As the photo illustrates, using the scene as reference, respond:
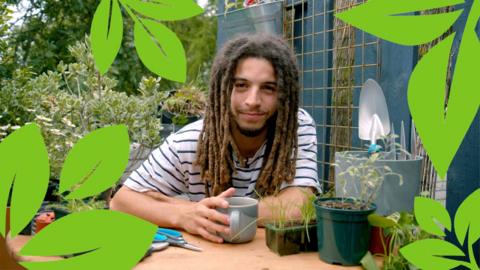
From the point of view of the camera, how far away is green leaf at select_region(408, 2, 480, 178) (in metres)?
1.17

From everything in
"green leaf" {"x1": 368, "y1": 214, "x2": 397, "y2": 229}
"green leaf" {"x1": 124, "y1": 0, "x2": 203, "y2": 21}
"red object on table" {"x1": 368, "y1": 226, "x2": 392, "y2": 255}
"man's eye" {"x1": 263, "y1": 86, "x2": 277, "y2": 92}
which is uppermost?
"green leaf" {"x1": 124, "y1": 0, "x2": 203, "y2": 21}

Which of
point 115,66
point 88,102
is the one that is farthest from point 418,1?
point 115,66

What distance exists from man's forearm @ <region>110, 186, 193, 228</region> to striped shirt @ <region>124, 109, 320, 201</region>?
0.04 m

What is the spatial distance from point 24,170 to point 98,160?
21 centimetres

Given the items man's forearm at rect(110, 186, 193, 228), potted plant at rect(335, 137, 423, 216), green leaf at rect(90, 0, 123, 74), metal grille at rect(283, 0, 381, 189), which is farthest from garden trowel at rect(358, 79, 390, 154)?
green leaf at rect(90, 0, 123, 74)

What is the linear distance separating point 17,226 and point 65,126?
55.3 inches

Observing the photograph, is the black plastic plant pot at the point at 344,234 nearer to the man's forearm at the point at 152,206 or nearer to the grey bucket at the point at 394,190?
the grey bucket at the point at 394,190

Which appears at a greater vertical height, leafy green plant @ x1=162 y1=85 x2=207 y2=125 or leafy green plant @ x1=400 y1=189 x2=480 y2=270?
leafy green plant @ x1=162 y1=85 x2=207 y2=125

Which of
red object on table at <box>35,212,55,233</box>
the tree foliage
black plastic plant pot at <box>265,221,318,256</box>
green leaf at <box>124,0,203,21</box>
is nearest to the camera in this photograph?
black plastic plant pot at <box>265,221,318,256</box>

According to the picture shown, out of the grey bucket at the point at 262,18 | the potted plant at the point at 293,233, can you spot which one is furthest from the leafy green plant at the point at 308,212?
the grey bucket at the point at 262,18

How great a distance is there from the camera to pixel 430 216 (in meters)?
1.20

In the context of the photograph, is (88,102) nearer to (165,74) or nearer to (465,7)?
(165,74)

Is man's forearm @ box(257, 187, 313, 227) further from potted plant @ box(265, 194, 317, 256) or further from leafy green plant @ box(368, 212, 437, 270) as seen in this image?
leafy green plant @ box(368, 212, 437, 270)

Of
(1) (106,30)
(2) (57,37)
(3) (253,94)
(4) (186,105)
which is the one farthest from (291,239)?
(2) (57,37)
